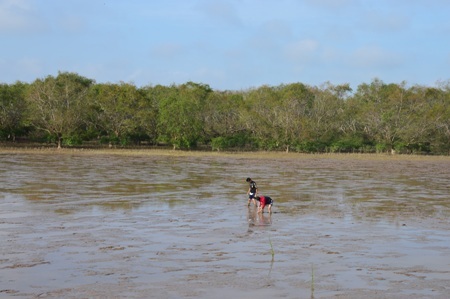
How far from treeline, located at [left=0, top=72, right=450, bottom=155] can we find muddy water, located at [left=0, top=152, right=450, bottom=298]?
49.6 m

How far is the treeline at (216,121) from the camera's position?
86.6 m

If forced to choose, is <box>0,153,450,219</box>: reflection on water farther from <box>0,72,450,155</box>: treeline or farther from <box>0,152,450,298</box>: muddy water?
<box>0,72,450,155</box>: treeline

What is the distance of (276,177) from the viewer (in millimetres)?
46625

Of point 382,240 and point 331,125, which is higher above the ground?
point 331,125

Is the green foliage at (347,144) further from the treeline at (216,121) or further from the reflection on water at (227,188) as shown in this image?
the reflection on water at (227,188)

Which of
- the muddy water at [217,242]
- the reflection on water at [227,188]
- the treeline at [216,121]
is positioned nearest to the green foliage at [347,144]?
the treeline at [216,121]

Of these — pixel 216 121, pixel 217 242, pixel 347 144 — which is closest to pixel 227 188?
pixel 217 242

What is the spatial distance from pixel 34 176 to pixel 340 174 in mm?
23033

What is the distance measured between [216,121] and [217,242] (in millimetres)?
76349

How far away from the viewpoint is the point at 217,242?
749 inches

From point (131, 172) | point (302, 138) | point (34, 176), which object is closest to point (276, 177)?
point (131, 172)

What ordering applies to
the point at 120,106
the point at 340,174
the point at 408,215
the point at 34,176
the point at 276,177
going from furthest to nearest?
the point at 120,106
the point at 340,174
the point at 276,177
the point at 34,176
the point at 408,215

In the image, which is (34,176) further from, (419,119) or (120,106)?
(419,119)

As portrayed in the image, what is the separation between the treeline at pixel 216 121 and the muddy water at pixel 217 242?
49626 mm
